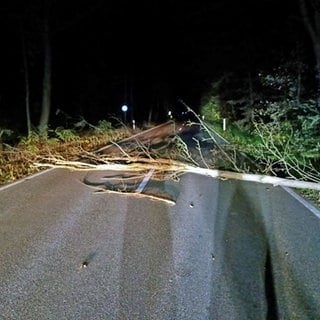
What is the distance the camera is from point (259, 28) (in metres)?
23.2

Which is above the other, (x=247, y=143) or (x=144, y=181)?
(x=247, y=143)

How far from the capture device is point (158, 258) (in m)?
4.91

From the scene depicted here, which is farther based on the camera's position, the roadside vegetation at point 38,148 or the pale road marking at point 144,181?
the roadside vegetation at point 38,148

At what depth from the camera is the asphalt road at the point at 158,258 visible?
3762 millimetres

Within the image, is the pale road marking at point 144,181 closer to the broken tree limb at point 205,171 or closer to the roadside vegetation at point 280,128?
the broken tree limb at point 205,171

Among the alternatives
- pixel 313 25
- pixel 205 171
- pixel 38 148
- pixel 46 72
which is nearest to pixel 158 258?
pixel 205 171

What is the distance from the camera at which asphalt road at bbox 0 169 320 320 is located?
3762mm

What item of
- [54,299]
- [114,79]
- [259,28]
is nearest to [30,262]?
[54,299]

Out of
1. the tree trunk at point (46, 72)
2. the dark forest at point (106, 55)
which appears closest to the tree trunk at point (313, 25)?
the dark forest at point (106, 55)

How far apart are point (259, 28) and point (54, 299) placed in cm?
2256

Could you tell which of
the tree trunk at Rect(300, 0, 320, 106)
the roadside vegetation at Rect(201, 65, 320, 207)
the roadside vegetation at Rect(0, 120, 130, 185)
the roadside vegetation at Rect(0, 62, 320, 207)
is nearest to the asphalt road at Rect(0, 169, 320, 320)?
the roadside vegetation at Rect(0, 62, 320, 207)

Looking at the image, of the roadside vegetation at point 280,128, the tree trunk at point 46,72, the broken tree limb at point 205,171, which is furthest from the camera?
the tree trunk at point 46,72

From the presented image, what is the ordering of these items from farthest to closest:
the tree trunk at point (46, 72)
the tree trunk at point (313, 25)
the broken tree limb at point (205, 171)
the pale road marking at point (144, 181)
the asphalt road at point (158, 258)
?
the tree trunk at point (46, 72) < the tree trunk at point (313, 25) < the pale road marking at point (144, 181) < the broken tree limb at point (205, 171) < the asphalt road at point (158, 258)

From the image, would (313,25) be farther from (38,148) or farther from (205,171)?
(38,148)
